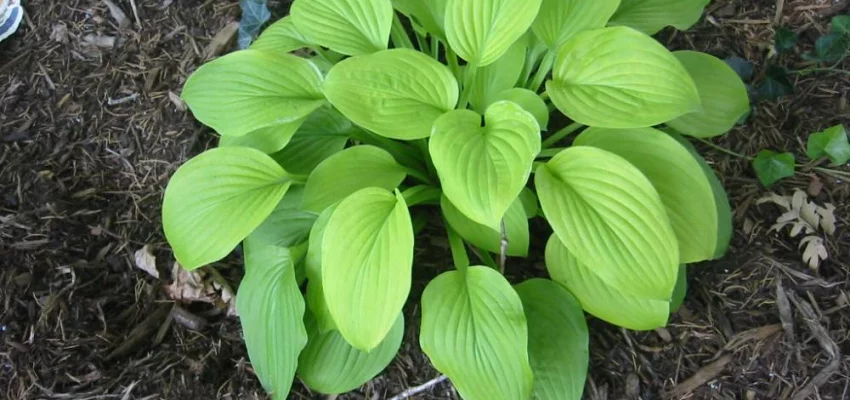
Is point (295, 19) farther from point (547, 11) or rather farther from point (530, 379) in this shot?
point (530, 379)

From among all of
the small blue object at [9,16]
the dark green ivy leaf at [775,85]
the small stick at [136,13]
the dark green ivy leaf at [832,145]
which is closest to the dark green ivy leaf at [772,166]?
the dark green ivy leaf at [832,145]

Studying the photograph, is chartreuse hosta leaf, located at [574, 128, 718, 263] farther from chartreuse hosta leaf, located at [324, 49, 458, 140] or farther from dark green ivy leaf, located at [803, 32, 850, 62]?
dark green ivy leaf, located at [803, 32, 850, 62]

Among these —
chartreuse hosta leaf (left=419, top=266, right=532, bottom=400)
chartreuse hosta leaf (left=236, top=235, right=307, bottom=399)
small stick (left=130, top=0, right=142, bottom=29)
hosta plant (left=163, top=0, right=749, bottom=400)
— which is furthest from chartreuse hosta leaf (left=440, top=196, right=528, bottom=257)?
small stick (left=130, top=0, right=142, bottom=29)

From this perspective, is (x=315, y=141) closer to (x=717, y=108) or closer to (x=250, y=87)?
(x=250, y=87)

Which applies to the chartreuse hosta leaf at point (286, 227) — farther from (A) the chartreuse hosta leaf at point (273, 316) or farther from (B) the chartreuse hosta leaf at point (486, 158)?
(B) the chartreuse hosta leaf at point (486, 158)

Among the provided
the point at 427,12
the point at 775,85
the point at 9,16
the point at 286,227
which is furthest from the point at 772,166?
the point at 9,16
